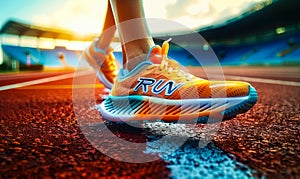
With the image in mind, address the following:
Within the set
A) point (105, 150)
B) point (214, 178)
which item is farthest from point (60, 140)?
point (214, 178)

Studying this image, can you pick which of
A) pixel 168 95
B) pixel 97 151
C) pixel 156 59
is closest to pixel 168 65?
pixel 156 59

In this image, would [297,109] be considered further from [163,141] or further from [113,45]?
[113,45]

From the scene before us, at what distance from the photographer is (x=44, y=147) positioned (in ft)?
2.73

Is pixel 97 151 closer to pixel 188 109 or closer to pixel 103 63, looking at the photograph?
pixel 188 109

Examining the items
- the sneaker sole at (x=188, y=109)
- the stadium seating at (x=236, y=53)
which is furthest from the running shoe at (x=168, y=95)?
the stadium seating at (x=236, y=53)

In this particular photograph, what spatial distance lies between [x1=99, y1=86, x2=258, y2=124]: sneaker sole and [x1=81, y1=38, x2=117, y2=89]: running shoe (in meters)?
1.27

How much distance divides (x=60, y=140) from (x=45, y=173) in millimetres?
306

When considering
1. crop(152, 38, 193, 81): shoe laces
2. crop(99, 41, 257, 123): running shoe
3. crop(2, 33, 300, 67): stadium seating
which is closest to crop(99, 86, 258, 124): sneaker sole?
crop(99, 41, 257, 123): running shoe

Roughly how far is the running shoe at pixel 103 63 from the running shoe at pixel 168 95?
1.05 metres

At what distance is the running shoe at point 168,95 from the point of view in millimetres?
921

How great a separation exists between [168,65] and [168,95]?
19 centimetres

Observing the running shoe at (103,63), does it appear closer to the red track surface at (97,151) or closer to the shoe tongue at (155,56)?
the red track surface at (97,151)

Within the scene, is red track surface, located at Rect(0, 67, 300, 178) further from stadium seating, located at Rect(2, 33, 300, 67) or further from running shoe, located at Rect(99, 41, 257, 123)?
stadium seating, located at Rect(2, 33, 300, 67)

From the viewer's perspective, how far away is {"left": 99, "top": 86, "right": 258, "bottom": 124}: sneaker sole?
908 millimetres
